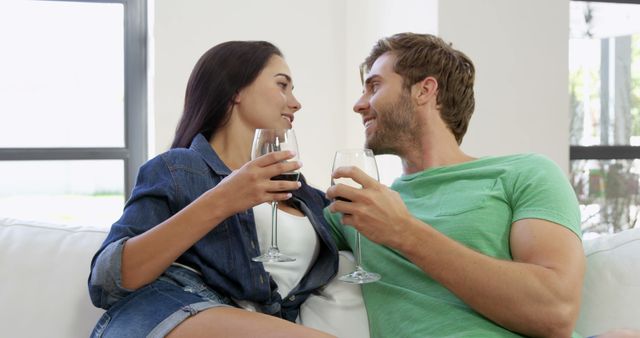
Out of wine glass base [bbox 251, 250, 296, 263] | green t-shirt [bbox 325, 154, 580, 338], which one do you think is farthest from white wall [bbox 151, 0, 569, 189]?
wine glass base [bbox 251, 250, 296, 263]

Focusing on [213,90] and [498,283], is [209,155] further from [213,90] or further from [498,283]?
[498,283]

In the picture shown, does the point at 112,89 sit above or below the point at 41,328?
above

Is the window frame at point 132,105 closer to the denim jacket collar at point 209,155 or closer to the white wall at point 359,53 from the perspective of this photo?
the white wall at point 359,53

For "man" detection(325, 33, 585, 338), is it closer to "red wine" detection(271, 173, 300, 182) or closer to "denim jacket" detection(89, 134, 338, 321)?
"red wine" detection(271, 173, 300, 182)

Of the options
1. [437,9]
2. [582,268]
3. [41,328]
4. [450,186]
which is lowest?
[41,328]

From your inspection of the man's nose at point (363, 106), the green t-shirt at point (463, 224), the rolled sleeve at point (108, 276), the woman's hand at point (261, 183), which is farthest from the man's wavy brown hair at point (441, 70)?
the rolled sleeve at point (108, 276)

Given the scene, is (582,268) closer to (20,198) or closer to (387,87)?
(387,87)

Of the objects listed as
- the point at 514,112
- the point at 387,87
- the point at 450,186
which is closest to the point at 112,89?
the point at 514,112

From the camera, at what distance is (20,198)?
4.20 meters

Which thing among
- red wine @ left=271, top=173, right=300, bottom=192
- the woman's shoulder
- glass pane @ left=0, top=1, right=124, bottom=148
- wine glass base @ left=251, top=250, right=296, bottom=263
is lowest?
wine glass base @ left=251, top=250, right=296, bottom=263

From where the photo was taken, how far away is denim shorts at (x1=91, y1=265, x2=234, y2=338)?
1664mm

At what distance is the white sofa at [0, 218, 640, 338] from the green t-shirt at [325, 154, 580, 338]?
14 cm

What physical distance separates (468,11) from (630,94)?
1566 mm

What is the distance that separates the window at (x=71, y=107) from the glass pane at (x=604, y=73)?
237 centimetres
